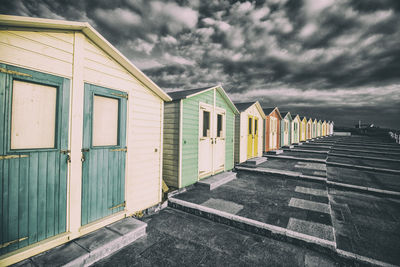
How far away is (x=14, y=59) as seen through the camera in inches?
106

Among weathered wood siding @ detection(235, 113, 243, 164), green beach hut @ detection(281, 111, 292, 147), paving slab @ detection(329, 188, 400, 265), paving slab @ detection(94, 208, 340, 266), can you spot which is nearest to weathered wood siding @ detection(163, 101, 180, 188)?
paving slab @ detection(94, 208, 340, 266)

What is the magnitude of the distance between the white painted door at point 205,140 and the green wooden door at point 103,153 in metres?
3.68

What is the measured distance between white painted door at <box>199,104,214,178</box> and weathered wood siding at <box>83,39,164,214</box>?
93.9 inches

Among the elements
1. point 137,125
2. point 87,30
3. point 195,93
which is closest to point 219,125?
point 195,93

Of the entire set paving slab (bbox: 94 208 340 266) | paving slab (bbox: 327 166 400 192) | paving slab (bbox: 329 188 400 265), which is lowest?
paving slab (bbox: 94 208 340 266)

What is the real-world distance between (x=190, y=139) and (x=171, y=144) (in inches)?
30.0

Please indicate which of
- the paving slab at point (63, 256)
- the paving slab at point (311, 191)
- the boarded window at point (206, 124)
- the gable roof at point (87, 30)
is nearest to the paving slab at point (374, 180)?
the paving slab at point (311, 191)

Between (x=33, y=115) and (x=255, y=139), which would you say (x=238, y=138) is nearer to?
(x=255, y=139)

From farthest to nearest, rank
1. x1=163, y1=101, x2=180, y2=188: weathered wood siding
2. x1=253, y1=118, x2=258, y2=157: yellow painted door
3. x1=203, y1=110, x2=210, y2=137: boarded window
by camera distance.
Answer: x1=253, y1=118, x2=258, y2=157: yellow painted door, x1=203, y1=110, x2=210, y2=137: boarded window, x1=163, y1=101, x2=180, y2=188: weathered wood siding

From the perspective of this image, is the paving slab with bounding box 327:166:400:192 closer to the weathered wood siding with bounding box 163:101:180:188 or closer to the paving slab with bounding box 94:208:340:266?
the paving slab with bounding box 94:208:340:266

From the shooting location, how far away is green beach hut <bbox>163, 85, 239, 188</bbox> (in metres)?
6.55

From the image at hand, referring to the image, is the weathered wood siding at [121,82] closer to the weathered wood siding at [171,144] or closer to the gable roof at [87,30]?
the gable roof at [87,30]

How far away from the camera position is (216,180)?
Result: 7.57m

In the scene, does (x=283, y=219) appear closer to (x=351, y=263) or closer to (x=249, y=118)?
(x=351, y=263)
